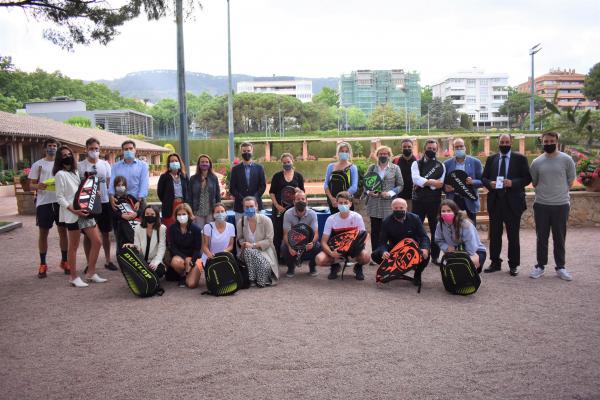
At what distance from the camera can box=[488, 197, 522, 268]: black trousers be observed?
671cm

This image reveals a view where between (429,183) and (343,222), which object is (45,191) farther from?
(429,183)

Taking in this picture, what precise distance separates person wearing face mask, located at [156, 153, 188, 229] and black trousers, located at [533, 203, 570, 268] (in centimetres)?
489

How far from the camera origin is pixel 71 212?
625cm

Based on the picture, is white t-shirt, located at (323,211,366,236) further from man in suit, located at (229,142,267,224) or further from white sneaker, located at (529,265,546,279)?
white sneaker, located at (529,265,546,279)

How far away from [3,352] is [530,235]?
9002 mm

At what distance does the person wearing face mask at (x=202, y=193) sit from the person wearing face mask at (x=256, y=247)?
703 millimetres

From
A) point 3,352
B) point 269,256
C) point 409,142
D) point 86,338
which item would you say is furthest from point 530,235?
point 3,352

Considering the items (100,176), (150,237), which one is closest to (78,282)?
(150,237)

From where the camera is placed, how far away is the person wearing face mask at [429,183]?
23.5ft

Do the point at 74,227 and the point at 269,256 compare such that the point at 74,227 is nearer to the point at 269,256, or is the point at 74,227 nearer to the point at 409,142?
the point at 269,256

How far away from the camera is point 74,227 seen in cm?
631

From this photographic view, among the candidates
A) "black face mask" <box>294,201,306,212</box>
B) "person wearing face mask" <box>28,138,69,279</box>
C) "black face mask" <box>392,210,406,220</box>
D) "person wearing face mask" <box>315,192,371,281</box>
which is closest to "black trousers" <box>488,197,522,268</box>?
"black face mask" <box>392,210,406,220</box>

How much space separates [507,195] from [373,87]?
139106 millimetres

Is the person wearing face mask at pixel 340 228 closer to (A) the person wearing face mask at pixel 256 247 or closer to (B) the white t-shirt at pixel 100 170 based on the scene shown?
(A) the person wearing face mask at pixel 256 247
